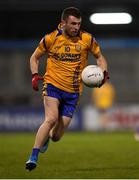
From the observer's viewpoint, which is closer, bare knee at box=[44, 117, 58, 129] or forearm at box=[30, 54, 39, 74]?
bare knee at box=[44, 117, 58, 129]

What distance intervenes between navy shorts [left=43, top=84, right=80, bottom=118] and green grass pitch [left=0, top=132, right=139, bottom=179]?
83cm

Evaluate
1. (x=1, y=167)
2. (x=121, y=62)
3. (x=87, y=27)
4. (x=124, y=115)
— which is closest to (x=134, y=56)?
(x=121, y=62)

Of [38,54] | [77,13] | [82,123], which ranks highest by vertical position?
[77,13]

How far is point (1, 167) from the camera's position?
30.6 feet

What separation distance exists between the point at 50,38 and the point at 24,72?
73.5 feet

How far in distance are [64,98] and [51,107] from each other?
0.41 meters

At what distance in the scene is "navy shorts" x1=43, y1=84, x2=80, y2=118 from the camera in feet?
29.3

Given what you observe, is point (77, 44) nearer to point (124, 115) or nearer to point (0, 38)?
point (124, 115)

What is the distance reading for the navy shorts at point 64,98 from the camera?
8922 millimetres

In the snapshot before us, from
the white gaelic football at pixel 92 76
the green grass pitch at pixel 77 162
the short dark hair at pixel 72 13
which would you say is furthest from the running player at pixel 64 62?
the green grass pitch at pixel 77 162

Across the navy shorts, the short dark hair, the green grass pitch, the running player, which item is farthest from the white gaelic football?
the green grass pitch

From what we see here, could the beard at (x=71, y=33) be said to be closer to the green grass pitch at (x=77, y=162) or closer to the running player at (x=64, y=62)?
the running player at (x=64, y=62)

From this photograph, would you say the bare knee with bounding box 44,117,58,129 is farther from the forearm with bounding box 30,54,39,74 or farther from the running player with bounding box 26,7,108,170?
the forearm with bounding box 30,54,39,74

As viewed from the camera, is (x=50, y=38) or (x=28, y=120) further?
(x=28, y=120)
